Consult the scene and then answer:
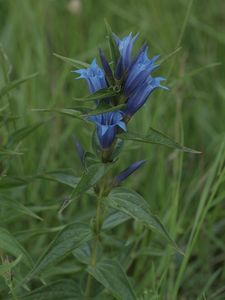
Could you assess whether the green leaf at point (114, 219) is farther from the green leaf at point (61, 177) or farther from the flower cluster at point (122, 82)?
the flower cluster at point (122, 82)

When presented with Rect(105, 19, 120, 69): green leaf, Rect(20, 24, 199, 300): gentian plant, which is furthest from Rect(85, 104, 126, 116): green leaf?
Rect(105, 19, 120, 69): green leaf

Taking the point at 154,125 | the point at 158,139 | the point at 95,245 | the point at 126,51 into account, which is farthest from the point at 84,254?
the point at 154,125

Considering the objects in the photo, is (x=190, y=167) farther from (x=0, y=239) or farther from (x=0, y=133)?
(x=0, y=239)

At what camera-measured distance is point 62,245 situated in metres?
1.48

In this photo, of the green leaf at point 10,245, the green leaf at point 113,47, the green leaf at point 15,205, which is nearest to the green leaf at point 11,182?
the green leaf at point 15,205

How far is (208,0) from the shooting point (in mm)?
3182

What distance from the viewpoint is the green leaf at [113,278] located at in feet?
4.93

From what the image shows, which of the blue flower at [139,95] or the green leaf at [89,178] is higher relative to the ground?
the blue flower at [139,95]

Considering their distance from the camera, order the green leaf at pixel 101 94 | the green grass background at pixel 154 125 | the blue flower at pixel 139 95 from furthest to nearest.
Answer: the green grass background at pixel 154 125 → the blue flower at pixel 139 95 → the green leaf at pixel 101 94

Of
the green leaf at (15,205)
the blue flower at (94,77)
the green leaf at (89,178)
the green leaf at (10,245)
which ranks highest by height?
the blue flower at (94,77)

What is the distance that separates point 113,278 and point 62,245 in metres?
0.17

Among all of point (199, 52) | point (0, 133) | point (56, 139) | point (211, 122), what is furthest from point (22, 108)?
point (199, 52)

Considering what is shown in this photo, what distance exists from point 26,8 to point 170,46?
2.26 feet

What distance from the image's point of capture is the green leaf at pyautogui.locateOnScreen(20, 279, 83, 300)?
1.59 metres
